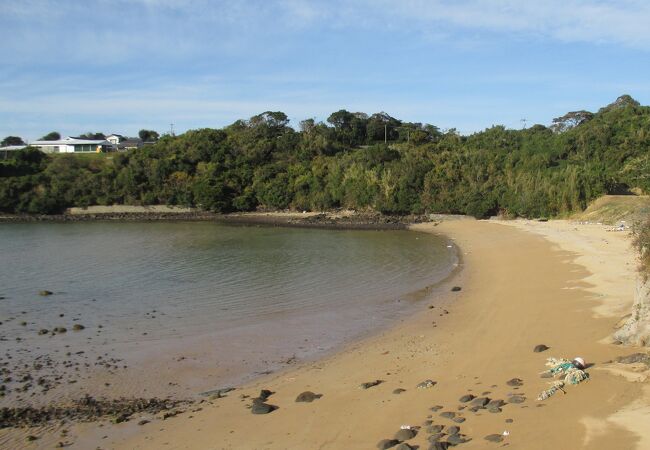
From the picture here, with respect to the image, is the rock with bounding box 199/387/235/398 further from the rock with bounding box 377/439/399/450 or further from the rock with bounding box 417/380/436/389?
the rock with bounding box 377/439/399/450

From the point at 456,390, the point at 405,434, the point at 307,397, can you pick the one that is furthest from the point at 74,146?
the point at 405,434

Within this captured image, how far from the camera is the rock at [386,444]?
7439mm

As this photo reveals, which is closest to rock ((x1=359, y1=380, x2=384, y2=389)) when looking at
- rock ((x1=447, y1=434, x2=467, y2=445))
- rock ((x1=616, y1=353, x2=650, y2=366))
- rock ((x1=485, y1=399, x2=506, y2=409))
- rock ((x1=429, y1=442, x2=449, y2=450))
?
rock ((x1=485, y1=399, x2=506, y2=409))

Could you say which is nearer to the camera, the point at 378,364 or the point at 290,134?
the point at 378,364

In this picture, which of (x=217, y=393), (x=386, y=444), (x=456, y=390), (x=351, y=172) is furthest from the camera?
(x=351, y=172)

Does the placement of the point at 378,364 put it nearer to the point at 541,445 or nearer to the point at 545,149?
the point at 541,445

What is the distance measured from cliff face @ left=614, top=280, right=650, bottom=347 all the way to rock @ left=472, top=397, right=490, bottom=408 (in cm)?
374

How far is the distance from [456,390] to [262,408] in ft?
10.7

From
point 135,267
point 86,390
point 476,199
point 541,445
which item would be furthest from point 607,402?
point 476,199

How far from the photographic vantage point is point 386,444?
7.46 metres

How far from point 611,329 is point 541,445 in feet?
19.9

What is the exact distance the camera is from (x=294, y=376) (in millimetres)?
11492

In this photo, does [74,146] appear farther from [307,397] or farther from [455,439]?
[455,439]

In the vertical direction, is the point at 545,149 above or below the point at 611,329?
above
